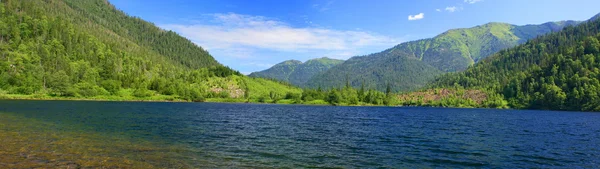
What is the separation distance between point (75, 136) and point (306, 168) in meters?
35.1

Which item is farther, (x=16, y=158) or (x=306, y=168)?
(x=306, y=168)

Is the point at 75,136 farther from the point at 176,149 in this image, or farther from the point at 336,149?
the point at 336,149

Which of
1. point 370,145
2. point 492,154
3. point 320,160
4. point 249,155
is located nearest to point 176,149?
point 249,155

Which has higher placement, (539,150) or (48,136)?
(48,136)

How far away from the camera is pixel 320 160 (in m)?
37.5

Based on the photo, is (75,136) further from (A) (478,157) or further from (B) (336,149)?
(A) (478,157)

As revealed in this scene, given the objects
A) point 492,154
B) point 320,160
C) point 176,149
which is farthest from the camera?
point 492,154

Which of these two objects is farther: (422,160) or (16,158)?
(422,160)

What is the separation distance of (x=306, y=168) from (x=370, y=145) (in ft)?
69.7

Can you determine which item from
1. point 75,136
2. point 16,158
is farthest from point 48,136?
point 16,158

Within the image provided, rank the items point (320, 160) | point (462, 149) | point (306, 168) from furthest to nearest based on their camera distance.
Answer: point (462, 149) → point (320, 160) → point (306, 168)

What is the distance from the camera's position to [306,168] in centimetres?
3303

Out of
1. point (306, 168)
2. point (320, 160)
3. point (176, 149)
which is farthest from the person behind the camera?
point (176, 149)

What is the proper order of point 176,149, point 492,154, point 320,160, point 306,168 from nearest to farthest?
point 306,168 → point 320,160 → point 176,149 → point 492,154
